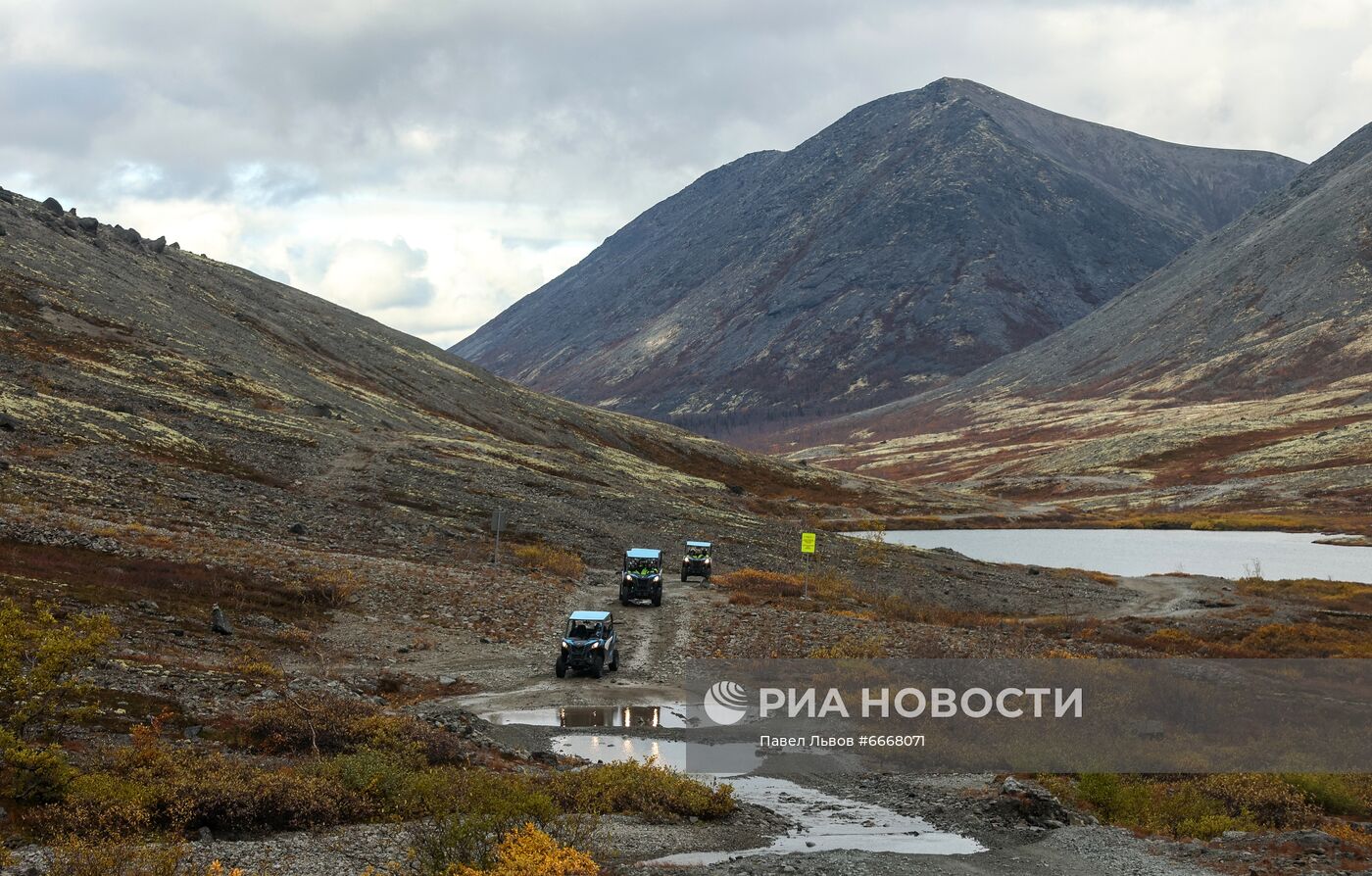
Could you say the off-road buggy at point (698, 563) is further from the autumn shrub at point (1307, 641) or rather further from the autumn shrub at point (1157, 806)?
the autumn shrub at point (1157, 806)

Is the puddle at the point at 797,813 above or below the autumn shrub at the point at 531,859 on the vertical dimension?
below

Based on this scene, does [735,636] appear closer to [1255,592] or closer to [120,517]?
[120,517]

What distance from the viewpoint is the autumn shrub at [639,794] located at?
63.5 ft

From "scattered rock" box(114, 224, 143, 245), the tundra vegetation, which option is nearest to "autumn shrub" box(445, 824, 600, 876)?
the tundra vegetation

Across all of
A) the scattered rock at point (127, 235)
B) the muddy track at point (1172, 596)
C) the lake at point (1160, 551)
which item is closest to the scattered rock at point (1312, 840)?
the muddy track at point (1172, 596)

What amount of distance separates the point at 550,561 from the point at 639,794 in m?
36.8

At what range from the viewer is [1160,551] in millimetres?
104438

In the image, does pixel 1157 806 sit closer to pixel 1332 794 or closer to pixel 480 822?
pixel 1332 794

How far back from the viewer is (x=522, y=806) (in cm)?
1608

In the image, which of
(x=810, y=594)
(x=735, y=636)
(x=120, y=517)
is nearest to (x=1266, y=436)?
(x=810, y=594)

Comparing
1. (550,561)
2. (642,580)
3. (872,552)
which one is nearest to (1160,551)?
(872,552)

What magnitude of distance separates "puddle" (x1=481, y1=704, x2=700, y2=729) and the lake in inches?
2726

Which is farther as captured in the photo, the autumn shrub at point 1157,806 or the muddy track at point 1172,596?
the muddy track at point 1172,596

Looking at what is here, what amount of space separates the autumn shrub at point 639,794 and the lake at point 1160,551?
76.4m
